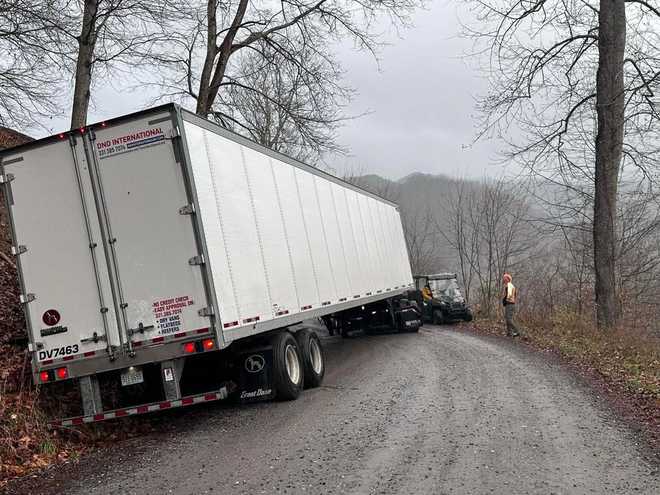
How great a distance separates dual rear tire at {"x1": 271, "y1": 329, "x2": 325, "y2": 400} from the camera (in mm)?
8195

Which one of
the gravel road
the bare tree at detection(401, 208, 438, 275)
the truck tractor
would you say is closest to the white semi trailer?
the gravel road

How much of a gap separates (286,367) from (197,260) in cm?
238

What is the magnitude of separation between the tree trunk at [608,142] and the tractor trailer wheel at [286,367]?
9.56 meters

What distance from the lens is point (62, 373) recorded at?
23.1 ft

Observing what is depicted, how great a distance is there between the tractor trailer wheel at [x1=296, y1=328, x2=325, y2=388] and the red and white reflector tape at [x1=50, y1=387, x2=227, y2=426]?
2.28 meters

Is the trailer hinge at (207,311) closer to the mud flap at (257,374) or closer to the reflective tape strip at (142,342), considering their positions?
the reflective tape strip at (142,342)

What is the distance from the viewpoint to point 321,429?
6.77 meters

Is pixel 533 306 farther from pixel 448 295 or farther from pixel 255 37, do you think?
pixel 255 37

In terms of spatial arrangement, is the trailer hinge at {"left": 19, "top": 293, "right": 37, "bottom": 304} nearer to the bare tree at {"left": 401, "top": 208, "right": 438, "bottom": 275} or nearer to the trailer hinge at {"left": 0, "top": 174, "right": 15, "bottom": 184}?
the trailer hinge at {"left": 0, "top": 174, "right": 15, "bottom": 184}

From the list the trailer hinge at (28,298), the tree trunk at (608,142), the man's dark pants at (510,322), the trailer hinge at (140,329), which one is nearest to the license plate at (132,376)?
the trailer hinge at (140,329)

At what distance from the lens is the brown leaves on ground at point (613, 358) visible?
7.39 metres

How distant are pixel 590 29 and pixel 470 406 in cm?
1236

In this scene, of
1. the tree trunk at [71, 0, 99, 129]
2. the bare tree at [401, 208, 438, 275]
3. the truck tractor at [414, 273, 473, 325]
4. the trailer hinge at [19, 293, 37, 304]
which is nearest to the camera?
the trailer hinge at [19, 293, 37, 304]

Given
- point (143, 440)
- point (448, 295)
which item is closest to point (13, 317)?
point (143, 440)
